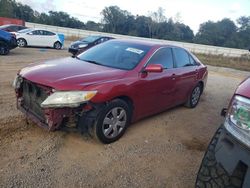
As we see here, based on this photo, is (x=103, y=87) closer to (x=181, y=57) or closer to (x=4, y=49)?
(x=181, y=57)

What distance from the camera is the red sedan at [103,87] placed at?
3236mm

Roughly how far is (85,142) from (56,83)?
101cm

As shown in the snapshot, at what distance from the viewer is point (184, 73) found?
16.9 ft

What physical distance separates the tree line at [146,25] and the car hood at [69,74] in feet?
154

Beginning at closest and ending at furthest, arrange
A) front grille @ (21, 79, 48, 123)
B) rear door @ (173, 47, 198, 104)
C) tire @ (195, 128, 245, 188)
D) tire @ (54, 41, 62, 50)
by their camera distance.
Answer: tire @ (195, 128, 245, 188) < front grille @ (21, 79, 48, 123) < rear door @ (173, 47, 198, 104) < tire @ (54, 41, 62, 50)

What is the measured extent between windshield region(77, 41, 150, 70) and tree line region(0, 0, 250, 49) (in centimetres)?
4610

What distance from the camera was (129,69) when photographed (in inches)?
156

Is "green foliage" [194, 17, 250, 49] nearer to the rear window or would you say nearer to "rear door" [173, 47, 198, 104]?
"rear door" [173, 47, 198, 104]

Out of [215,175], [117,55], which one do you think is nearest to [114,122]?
[117,55]

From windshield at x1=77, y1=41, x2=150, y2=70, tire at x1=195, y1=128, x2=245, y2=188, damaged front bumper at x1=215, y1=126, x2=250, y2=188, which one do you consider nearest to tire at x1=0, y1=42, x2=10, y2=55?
windshield at x1=77, y1=41, x2=150, y2=70

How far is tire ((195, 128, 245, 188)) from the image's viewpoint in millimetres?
1873

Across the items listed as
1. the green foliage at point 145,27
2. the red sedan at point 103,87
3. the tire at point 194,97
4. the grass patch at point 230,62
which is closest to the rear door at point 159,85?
the red sedan at point 103,87

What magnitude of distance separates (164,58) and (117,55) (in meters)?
0.91

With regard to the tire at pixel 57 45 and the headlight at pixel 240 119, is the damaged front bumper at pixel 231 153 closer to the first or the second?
the headlight at pixel 240 119
